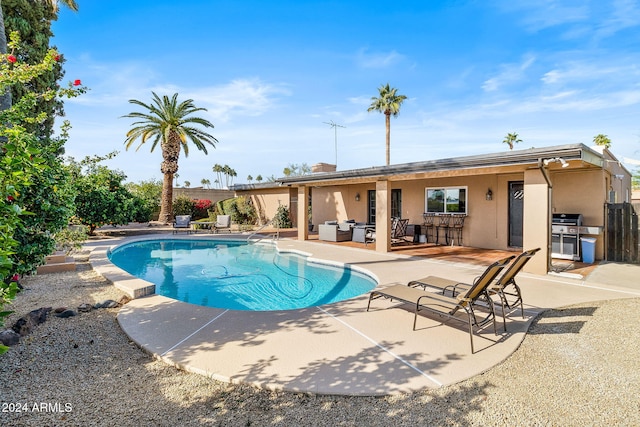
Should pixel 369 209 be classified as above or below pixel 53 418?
above

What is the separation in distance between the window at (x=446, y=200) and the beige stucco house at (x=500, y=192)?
41 mm

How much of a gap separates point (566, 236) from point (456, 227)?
12.9ft

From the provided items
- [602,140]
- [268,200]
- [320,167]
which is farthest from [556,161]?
[602,140]

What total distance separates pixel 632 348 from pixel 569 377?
62.4 inches

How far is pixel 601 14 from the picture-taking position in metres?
10.5

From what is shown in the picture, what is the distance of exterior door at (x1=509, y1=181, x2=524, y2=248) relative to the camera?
11.9 metres

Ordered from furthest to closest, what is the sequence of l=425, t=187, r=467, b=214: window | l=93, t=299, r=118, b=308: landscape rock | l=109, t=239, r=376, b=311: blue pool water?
1. l=425, t=187, r=467, b=214: window
2. l=109, t=239, r=376, b=311: blue pool water
3. l=93, t=299, r=118, b=308: landscape rock

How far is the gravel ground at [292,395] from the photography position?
286cm

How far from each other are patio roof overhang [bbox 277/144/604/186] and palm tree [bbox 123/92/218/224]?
1387 cm

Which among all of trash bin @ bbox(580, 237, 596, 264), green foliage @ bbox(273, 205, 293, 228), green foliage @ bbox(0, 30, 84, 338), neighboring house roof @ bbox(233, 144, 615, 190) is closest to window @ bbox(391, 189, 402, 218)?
neighboring house roof @ bbox(233, 144, 615, 190)

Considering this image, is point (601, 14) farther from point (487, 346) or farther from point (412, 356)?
point (412, 356)

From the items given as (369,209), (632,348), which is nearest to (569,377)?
(632,348)

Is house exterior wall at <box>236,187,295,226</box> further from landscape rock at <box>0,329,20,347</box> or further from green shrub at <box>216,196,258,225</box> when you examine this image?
landscape rock at <box>0,329,20,347</box>

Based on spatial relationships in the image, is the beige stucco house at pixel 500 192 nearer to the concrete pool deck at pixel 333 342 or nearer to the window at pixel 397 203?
the window at pixel 397 203
